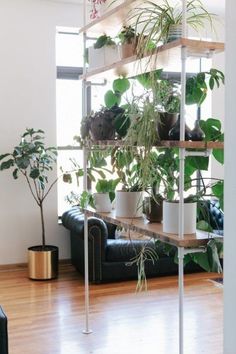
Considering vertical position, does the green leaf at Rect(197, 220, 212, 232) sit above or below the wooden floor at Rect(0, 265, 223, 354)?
above

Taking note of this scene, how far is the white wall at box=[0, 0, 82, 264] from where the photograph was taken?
17.1 feet

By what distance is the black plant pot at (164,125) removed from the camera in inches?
97.7

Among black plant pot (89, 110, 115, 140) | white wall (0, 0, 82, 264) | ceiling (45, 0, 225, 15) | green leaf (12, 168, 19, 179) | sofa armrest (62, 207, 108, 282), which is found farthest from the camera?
ceiling (45, 0, 225, 15)

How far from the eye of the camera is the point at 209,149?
237 cm

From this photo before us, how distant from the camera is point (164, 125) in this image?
2494 mm

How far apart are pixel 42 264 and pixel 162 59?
3.00 metres

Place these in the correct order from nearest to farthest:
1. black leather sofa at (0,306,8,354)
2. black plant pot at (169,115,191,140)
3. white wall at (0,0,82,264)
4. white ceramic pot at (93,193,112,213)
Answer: black leather sofa at (0,306,8,354) → black plant pot at (169,115,191,140) → white ceramic pot at (93,193,112,213) → white wall at (0,0,82,264)

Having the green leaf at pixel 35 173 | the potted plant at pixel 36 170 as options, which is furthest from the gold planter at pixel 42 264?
the green leaf at pixel 35 173

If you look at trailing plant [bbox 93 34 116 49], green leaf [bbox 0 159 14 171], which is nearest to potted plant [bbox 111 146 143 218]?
trailing plant [bbox 93 34 116 49]

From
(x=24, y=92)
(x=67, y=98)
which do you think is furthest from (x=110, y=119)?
(x=67, y=98)

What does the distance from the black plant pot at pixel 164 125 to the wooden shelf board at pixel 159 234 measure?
0.50 m

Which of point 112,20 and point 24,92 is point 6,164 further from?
point 112,20

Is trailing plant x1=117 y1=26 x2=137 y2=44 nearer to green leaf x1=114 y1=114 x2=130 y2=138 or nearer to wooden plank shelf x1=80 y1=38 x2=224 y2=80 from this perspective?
wooden plank shelf x1=80 y1=38 x2=224 y2=80

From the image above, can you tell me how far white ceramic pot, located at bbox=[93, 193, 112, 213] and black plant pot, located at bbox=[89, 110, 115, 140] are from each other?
1.42 feet
